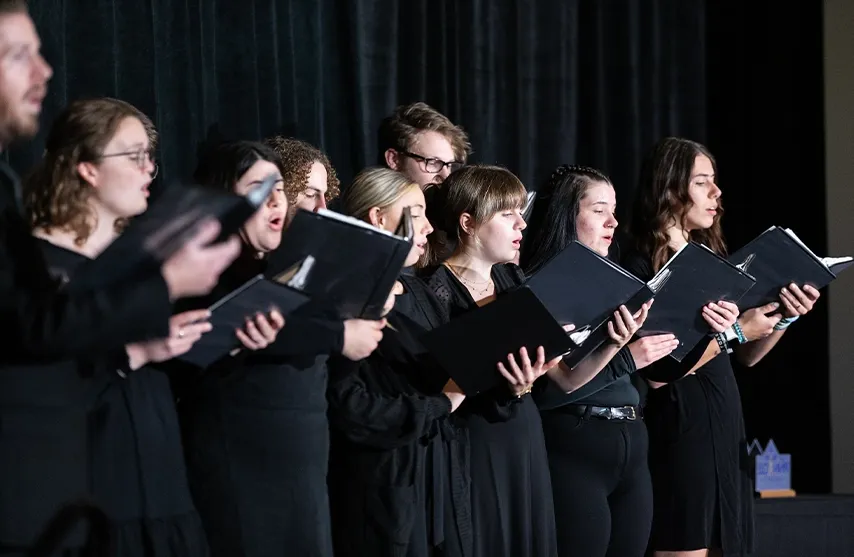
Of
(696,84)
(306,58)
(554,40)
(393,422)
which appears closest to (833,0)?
(696,84)

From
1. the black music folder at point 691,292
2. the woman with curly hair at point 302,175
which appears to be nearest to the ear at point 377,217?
the woman with curly hair at point 302,175

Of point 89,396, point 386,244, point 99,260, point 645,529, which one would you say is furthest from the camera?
point 645,529

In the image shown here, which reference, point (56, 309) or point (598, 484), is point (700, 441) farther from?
point (56, 309)

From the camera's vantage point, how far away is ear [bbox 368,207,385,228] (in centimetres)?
298

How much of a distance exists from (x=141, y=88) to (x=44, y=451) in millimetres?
1704

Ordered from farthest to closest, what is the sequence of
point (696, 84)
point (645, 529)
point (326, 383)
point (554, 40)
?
point (696, 84), point (554, 40), point (645, 529), point (326, 383)

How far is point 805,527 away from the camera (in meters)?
4.55

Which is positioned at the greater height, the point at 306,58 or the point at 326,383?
the point at 306,58

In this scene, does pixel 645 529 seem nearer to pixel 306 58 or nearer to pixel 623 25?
pixel 306 58

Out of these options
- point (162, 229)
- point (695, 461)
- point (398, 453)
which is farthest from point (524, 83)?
point (162, 229)

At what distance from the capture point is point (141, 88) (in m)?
3.44

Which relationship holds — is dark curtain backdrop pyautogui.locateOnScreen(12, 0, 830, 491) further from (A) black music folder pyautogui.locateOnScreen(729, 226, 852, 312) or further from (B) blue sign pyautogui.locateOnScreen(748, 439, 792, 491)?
(A) black music folder pyautogui.locateOnScreen(729, 226, 852, 312)

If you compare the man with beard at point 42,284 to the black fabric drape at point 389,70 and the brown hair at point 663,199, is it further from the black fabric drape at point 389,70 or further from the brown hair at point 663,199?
the brown hair at point 663,199

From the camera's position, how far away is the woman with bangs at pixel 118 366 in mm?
2070
